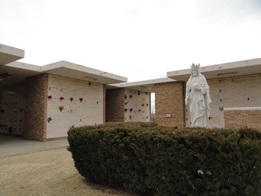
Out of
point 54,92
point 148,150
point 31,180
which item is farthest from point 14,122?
point 148,150

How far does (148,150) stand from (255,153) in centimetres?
142

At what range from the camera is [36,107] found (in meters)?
10.7

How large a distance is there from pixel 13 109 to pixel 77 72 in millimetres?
6321

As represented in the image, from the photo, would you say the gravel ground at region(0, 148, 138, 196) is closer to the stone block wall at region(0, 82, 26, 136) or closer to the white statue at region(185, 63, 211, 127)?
the white statue at region(185, 63, 211, 127)

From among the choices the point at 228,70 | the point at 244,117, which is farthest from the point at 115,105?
the point at 244,117

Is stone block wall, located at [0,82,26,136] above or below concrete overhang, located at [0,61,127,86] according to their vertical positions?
below

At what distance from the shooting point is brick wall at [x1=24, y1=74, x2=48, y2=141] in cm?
1030

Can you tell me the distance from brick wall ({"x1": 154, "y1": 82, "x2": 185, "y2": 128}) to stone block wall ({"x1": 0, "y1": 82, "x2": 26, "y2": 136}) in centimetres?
881

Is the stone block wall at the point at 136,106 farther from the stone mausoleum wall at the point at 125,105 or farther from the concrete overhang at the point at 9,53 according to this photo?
the concrete overhang at the point at 9,53

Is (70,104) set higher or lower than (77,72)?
lower

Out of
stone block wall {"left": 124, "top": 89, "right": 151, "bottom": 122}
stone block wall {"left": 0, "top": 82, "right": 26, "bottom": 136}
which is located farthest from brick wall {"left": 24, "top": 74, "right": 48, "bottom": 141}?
stone block wall {"left": 124, "top": 89, "right": 151, "bottom": 122}

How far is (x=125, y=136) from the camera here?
3.41 meters

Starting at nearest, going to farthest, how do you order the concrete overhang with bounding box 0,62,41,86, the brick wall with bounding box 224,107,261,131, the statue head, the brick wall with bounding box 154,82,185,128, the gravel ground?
the gravel ground < the statue head < the brick wall with bounding box 224,107,261,131 < the concrete overhang with bounding box 0,62,41,86 < the brick wall with bounding box 154,82,185,128

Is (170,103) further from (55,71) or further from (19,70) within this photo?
(19,70)
